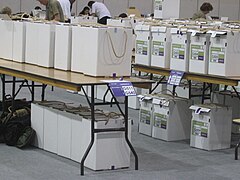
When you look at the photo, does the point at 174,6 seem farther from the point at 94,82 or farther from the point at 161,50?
the point at 94,82

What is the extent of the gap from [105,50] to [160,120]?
150 cm

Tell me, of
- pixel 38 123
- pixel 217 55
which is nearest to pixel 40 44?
pixel 38 123

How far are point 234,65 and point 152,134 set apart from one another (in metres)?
1.25

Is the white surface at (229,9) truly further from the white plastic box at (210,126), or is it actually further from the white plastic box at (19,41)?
the white plastic box at (19,41)

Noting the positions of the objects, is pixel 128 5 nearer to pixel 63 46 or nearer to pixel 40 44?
pixel 40 44

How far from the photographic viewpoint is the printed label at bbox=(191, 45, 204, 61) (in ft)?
18.5

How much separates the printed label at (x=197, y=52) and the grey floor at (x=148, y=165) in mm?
889

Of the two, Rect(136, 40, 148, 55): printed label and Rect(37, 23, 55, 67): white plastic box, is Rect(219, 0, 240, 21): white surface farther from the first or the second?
Rect(37, 23, 55, 67): white plastic box

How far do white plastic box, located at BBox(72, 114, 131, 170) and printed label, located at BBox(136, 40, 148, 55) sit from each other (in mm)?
1741

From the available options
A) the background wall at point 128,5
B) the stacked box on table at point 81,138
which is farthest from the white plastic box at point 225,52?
the background wall at point 128,5

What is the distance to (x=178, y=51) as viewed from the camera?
5.89 m

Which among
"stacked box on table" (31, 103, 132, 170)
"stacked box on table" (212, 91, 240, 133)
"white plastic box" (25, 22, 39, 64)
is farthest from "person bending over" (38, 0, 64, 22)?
"stacked box on table" (212, 91, 240, 133)

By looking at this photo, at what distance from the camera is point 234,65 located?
5438 millimetres

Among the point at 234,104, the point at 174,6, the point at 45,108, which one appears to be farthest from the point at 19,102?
the point at 174,6
